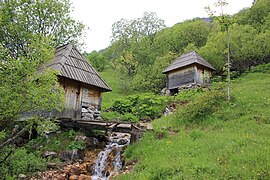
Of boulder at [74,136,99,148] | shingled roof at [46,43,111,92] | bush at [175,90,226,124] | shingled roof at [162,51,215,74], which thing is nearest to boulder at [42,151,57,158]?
boulder at [74,136,99,148]

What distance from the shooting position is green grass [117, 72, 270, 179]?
6488 millimetres

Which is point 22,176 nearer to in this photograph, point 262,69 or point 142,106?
point 142,106

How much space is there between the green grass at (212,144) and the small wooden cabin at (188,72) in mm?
10520

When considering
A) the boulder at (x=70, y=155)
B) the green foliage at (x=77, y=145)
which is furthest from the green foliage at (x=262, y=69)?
the boulder at (x=70, y=155)

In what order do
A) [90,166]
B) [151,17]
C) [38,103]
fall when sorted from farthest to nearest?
[151,17]
[90,166]
[38,103]

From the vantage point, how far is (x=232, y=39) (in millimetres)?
A: 25953

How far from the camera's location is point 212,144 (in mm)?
8273

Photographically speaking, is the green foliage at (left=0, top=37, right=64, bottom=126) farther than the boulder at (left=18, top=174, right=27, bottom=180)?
No

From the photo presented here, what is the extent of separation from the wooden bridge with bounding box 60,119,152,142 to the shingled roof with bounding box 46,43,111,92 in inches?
111

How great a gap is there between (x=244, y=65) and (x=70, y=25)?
21.0 m

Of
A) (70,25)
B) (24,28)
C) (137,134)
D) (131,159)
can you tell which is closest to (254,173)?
(131,159)

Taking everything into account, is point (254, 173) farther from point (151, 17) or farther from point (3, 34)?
point (151, 17)

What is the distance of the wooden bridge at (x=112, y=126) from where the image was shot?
1130 centimetres

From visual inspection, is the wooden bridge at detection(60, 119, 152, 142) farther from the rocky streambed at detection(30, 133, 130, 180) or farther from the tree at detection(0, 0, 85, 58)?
the tree at detection(0, 0, 85, 58)
